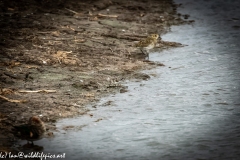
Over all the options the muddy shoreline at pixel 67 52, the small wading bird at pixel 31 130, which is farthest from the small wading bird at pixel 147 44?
the small wading bird at pixel 31 130

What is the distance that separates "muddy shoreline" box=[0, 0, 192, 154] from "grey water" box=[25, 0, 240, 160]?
40cm

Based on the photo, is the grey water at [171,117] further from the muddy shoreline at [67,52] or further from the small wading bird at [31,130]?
the muddy shoreline at [67,52]

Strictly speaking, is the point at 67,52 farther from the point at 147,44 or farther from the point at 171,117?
the point at 171,117

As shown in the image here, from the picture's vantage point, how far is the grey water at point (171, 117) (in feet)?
19.4

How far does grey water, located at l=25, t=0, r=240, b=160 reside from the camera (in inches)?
233

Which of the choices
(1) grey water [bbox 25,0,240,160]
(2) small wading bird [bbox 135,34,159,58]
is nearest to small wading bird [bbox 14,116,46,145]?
(1) grey water [bbox 25,0,240,160]

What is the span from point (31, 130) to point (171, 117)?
2.29 m

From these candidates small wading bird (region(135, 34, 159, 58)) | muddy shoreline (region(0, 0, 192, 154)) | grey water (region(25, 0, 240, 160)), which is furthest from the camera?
small wading bird (region(135, 34, 159, 58))

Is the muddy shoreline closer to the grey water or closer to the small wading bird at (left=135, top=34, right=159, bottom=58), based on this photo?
the small wading bird at (left=135, top=34, right=159, bottom=58)

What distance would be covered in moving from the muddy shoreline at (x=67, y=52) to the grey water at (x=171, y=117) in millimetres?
403

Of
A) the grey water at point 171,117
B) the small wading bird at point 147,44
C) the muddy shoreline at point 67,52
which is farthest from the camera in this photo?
the small wading bird at point 147,44

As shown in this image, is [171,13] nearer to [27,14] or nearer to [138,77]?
[27,14]

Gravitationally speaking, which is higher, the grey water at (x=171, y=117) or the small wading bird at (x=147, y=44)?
the small wading bird at (x=147, y=44)

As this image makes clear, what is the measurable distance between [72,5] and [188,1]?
505 centimetres
